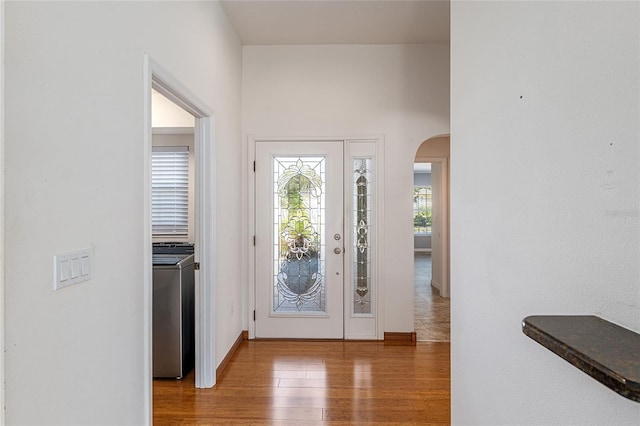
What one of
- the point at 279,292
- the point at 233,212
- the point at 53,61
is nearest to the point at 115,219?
the point at 53,61

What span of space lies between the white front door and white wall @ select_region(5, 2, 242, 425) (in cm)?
184

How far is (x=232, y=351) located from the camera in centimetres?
325

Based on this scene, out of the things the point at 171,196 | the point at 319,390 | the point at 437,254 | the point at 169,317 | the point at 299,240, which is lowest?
the point at 319,390

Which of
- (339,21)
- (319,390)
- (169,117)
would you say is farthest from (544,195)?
(169,117)

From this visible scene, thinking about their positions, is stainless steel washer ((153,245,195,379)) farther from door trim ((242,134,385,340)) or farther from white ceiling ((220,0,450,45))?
white ceiling ((220,0,450,45))

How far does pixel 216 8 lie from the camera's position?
9.14 ft

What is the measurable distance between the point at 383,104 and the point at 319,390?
272 centimetres

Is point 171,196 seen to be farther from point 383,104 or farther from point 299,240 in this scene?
point 383,104

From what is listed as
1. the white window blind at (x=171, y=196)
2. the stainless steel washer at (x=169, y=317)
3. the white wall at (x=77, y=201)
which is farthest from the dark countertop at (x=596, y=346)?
the white window blind at (x=171, y=196)

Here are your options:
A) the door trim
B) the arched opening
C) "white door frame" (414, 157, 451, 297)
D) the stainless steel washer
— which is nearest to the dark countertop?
the stainless steel washer

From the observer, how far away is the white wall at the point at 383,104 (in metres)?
3.64

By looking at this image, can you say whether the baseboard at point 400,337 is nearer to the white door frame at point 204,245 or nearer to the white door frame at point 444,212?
the white door frame at point 204,245

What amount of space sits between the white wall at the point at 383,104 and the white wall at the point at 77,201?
180 centimetres

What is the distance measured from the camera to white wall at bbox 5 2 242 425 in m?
1.02
